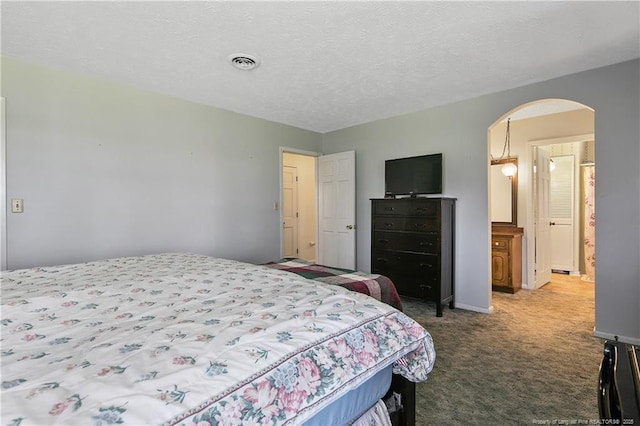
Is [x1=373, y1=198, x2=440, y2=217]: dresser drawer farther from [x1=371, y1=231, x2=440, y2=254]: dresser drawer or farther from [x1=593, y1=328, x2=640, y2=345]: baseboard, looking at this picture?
[x1=593, y1=328, x2=640, y2=345]: baseboard

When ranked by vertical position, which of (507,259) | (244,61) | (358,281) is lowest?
(507,259)

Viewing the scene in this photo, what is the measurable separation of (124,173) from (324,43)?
230cm

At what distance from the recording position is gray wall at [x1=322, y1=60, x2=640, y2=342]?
2.65 m

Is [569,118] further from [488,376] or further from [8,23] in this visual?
[8,23]

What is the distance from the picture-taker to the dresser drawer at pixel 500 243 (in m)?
4.31

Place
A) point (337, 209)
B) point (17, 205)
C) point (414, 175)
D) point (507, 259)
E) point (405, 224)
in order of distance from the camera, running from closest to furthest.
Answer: point (17, 205), point (405, 224), point (414, 175), point (507, 259), point (337, 209)

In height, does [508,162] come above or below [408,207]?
above

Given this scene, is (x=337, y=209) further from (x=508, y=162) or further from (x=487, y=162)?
(x=508, y=162)

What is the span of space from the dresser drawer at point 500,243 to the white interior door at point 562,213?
1.95 metres

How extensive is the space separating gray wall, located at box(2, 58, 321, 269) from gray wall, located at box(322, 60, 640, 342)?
1552mm

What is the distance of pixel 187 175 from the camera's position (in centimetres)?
357

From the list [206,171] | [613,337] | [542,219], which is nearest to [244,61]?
[206,171]

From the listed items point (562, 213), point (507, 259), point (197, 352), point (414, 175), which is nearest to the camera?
point (197, 352)

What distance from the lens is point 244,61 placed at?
2600 millimetres
